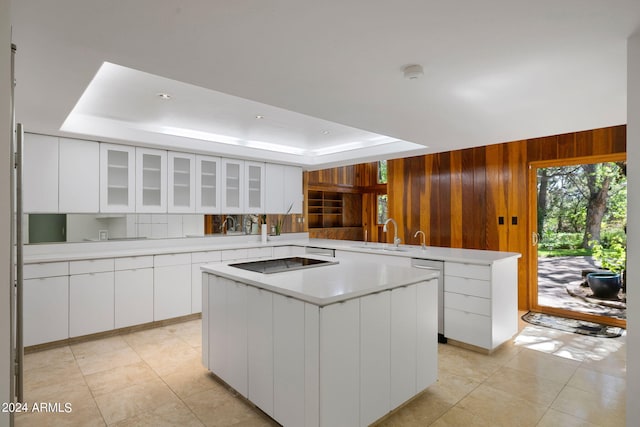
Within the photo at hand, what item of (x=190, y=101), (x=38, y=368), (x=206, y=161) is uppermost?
(x=190, y=101)

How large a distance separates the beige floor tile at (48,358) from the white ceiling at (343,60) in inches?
84.5

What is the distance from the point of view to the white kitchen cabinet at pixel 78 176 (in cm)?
367

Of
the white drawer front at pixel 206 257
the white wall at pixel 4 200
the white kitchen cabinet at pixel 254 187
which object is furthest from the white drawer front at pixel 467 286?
the white wall at pixel 4 200

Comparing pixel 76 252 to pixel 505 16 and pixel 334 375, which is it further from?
pixel 505 16

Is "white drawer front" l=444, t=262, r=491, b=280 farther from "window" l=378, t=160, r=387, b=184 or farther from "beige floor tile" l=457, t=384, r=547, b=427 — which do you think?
"window" l=378, t=160, r=387, b=184

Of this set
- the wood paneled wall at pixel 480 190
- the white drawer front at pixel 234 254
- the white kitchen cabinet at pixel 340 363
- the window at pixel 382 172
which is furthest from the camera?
the window at pixel 382 172

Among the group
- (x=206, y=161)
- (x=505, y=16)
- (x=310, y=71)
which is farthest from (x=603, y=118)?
(x=206, y=161)

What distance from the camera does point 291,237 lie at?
239 inches

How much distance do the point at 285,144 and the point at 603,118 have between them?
376 centimetres

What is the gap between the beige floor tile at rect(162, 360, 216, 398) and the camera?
8.39ft

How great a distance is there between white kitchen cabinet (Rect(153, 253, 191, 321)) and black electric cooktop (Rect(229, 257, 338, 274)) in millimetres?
1708

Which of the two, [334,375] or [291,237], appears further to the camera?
[291,237]

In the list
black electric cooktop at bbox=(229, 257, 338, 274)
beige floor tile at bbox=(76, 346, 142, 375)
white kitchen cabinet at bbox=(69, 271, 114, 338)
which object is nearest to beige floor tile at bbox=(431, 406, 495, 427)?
black electric cooktop at bbox=(229, 257, 338, 274)

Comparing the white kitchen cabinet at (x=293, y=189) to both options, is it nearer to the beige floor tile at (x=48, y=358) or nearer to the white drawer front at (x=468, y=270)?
the white drawer front at (x=468, y=270)
